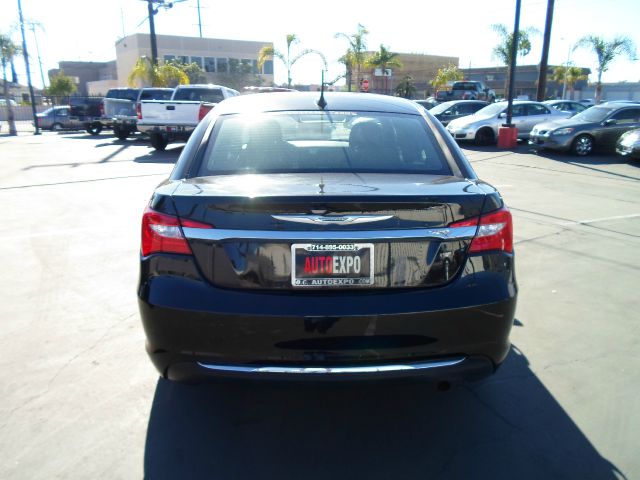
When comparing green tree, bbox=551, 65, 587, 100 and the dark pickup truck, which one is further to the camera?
green tree, bbox=551, 65, 587, 100

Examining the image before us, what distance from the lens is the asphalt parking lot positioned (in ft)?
8.11

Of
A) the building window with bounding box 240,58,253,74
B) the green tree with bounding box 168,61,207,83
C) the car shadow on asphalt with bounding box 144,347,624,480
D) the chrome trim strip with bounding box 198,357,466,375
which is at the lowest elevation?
the car shadow on asphalt with bounding box 144,347,624,480

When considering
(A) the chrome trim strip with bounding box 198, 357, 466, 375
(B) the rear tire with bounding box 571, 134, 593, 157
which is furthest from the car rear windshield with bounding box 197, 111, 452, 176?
(B) the rear tire with bounding box 571, 134, 593, 157

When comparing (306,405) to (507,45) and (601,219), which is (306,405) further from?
(507,45)

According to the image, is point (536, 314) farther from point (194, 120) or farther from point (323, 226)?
point (194, 120)

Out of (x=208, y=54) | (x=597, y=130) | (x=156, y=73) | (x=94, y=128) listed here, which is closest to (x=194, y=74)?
(x=208, y=54)

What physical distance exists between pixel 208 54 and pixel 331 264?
211 feet

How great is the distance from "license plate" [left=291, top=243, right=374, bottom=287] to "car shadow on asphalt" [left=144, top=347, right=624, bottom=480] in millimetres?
484

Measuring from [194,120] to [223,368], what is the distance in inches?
535

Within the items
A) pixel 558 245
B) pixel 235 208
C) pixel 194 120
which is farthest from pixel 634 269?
pixel 194 120

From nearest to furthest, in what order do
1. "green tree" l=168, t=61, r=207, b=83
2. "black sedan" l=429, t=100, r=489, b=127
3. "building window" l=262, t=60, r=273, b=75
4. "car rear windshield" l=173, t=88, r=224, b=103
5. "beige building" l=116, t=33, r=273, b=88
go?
"car rear windshield" l=173, t=88, r=224, b=103
"black sedan" l=429, t=100, r=489, b=127
"green tree" l=168, t=61, r=207, b=83
"beige building" l=116, t=33, r=273, b=88
"building window" l=262, t=60, r=273, b=75

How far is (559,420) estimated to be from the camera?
111 inches

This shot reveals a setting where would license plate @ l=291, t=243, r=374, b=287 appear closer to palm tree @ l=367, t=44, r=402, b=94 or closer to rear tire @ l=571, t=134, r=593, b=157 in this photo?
rear tire @ l=571, t=134, r=593, b=157

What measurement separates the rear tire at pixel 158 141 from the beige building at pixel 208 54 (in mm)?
Result: 42427
